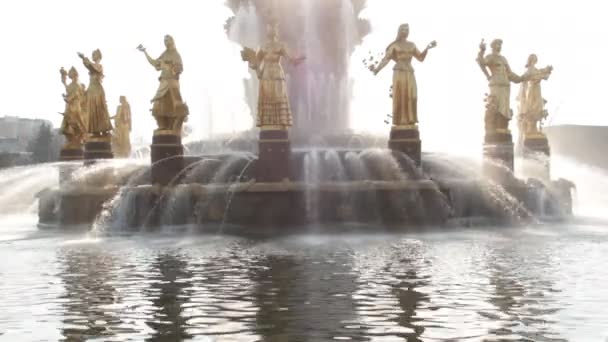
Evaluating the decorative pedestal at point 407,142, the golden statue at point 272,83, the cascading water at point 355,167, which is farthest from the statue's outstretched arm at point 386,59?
the cascading water at point 355,167

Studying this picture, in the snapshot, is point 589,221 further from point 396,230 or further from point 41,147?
point 41,147

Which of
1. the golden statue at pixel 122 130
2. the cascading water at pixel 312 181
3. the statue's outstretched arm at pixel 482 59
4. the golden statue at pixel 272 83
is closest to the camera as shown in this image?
the cascading water at pixel 312 181

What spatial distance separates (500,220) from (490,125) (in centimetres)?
488

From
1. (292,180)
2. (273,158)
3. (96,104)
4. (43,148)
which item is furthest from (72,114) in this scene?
(43,148)

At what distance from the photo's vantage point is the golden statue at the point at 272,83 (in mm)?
21953

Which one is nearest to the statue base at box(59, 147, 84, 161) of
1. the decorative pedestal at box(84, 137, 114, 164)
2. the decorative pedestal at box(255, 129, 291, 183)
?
the decorative pedestal at box(84, 137, 114, 164)

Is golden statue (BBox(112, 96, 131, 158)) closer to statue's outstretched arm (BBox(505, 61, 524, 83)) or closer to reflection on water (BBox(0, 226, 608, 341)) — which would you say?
statue's outstretched arm (BBox(505, 61, 524, 83))

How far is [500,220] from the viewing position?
74.9 feet

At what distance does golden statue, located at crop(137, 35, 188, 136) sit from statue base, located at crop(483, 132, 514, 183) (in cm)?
926

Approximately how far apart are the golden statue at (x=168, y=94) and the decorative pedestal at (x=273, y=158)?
3.26 m

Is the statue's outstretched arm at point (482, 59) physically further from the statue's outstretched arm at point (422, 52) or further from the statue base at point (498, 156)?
the statue's outstretched arm at point (422, 52)

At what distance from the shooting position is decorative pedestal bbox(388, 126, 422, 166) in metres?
22.5

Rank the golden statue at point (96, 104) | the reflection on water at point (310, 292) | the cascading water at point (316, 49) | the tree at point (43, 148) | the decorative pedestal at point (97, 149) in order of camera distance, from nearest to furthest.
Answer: the reflection on water at point (310, 292), the golden statue at point (96, 104), the decorative pedestal at point (97, 149), the cascading water at point (316, 49), the tree at point (43, 148)

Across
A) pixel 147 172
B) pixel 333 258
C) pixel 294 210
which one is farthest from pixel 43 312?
pixel 147 172
